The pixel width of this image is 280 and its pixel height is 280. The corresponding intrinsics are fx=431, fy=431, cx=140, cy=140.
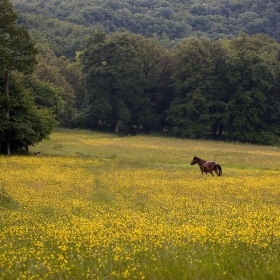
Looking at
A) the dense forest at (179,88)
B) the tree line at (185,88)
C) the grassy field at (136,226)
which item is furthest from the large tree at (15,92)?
the tree line at (185,88)

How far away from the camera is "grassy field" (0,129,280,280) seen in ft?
26.8

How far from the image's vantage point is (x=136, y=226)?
1202 cm

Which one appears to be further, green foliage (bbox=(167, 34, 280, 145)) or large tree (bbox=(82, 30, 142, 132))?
large tree (bbox=(82, 30, 142, 132))

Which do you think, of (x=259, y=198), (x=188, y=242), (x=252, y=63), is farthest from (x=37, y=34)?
(x=188, y=242)

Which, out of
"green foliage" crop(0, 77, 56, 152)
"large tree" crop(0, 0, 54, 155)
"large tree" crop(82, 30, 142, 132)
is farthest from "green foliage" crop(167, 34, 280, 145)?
"large tree" crop(0, 0, 54, 155)

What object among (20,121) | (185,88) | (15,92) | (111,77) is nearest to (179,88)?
(185,88)

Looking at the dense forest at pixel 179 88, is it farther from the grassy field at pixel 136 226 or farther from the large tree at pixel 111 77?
the grassy field at pixel 136 226

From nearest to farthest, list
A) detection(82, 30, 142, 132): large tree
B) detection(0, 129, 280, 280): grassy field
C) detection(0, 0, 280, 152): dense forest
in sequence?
detection(0, 129, 280, 280): grassy field
detection(0, 0, 280, 152): dense forest
detection(82, 30, 142, 132): large tree

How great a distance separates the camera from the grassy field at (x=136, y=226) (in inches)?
322

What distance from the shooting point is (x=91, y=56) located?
82812mm

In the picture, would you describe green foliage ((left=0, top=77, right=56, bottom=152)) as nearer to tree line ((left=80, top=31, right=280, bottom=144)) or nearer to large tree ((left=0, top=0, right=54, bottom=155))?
large tree ((left=0, top=0, right=54, bottom=155))

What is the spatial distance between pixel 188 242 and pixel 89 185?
1536 cm

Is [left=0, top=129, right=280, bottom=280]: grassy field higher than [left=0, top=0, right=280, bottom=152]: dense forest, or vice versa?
[left=0, top=0, right=280, bottom=152]: dense forest

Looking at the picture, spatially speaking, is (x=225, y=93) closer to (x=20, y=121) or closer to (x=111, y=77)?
(x=111, y=77)
